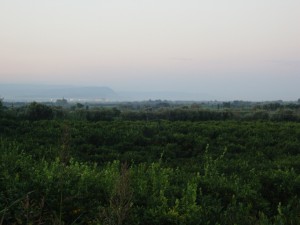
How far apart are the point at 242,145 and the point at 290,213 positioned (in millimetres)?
15319

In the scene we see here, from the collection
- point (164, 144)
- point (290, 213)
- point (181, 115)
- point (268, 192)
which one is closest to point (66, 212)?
point (290, 213)

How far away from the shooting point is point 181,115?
4547 centimetres

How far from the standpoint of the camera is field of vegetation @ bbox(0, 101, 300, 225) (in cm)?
597

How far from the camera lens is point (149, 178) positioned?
9.38m

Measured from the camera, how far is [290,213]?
7.18m

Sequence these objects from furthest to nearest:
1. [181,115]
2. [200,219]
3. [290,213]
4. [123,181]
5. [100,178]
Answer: [181,115]
[100,178]
[290,213]
[200,219]
[123,181]

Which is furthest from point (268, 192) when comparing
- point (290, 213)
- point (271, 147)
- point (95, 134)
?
point (95, 134)

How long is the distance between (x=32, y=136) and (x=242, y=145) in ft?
39.4

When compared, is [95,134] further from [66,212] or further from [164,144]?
[66,212]

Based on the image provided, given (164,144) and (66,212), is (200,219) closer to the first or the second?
(66,212)

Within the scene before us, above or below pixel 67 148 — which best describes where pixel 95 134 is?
below

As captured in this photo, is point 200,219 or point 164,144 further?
point 164,144

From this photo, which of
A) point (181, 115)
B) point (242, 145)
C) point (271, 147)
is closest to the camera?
point (271, 147)

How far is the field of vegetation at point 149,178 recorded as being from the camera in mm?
5968
